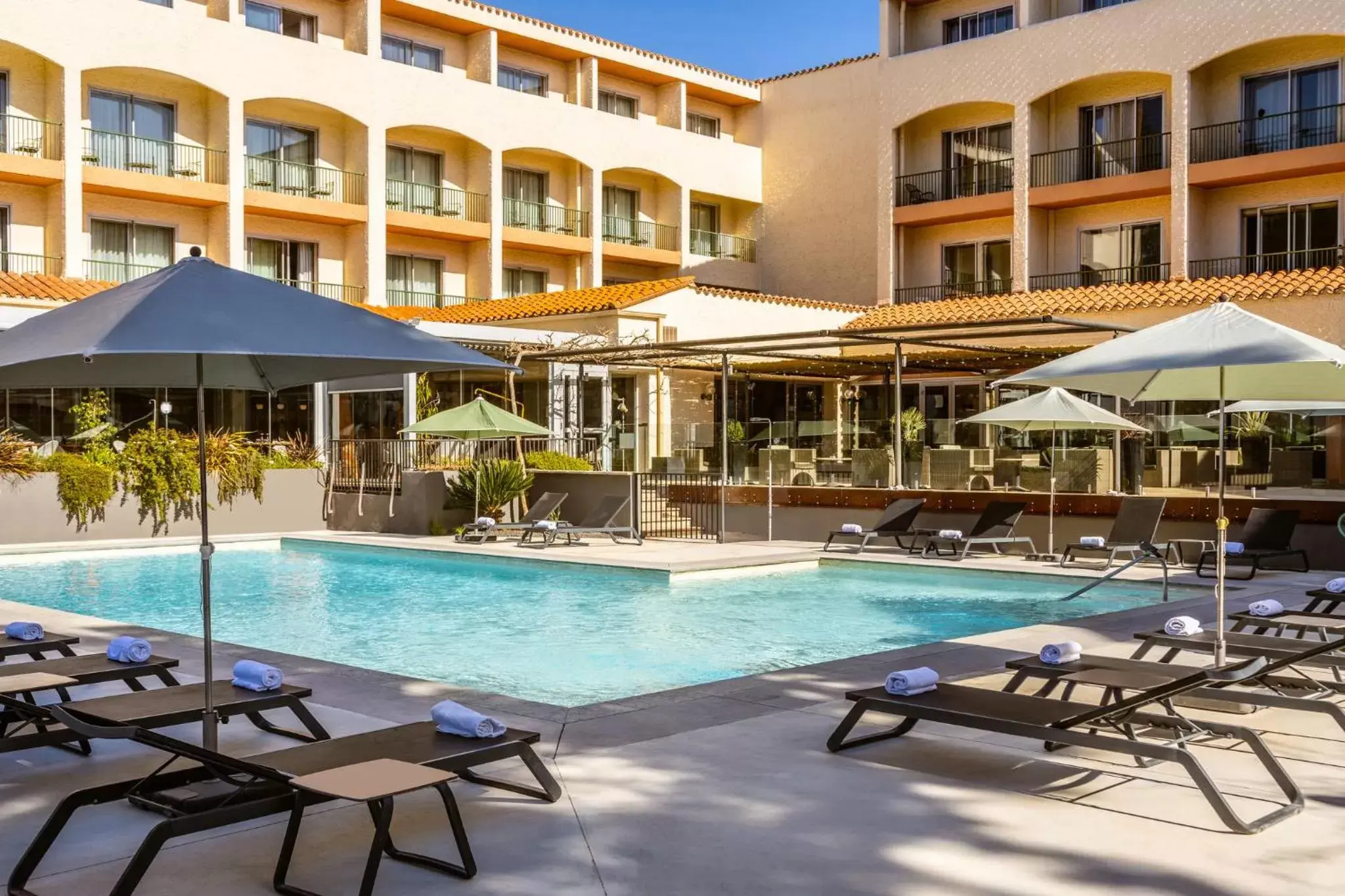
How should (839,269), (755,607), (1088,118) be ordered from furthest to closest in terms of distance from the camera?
1. (839,269)
2. (1088,118)
3. (755,607)

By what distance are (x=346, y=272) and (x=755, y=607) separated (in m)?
21.1

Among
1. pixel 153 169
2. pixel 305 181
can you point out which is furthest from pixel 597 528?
pixel 305 181

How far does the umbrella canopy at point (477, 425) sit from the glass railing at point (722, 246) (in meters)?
19.3

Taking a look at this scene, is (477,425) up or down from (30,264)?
down

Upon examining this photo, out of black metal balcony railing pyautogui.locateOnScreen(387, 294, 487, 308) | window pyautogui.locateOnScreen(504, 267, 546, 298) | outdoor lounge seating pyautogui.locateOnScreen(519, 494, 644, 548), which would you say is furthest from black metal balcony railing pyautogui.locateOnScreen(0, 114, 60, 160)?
outdoor lounge seating pyautogui.locateOnScreen(519, 494, 644, 548)

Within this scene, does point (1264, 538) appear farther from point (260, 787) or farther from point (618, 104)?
point (618, 104)

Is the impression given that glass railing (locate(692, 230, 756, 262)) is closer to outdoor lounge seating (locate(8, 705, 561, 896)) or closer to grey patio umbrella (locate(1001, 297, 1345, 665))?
grey patio umbrella (locate(1001, 297, 1345, 665))

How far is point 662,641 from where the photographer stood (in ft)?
39.8

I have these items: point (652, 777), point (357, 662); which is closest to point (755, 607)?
point (357, 662)

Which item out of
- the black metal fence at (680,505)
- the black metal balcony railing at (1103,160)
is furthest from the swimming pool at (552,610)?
the black metal balcony railing at (1103,160)

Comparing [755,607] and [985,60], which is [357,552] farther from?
[985,60]

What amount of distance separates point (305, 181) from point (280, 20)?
152 inches

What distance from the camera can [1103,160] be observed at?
102ft

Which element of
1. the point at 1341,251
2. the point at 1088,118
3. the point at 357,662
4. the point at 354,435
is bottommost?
the point at 357,662
